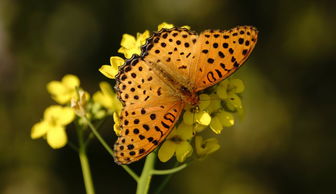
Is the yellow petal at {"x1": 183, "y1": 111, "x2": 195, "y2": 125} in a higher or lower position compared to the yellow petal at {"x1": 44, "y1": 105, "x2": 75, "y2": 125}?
lower

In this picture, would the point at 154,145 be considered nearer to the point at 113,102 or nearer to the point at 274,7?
the point at 113,102

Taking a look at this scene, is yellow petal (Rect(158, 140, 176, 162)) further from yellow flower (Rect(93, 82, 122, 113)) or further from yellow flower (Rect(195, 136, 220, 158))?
yellow flower (Rect(93, 82, 122, 113))

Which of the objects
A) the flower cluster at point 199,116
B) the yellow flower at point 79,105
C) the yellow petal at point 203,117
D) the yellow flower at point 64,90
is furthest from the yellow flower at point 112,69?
the yellow flower at point 64,90

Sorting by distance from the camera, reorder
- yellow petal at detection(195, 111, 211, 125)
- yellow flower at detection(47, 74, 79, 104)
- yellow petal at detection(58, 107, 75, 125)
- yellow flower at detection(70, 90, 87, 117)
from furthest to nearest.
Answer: yellow flower at detection(47, 74, 79, 104) → yellow petal at detection(58, 107, 75, 125) → yellow flower at detection(70, 90, 87, 117) → yellow petal at detection(195, 111, 211, 125)

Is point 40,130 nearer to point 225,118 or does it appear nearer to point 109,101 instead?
point 109,101

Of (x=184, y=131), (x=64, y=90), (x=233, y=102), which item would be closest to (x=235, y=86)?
(x=233, y=102)

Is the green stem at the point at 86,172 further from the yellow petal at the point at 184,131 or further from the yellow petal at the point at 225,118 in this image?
the yellow petal at the point at 225,118

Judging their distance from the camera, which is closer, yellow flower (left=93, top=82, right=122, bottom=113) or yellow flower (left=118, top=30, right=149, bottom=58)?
yellow flower (left=118, top=30, right=149, bottom=58)

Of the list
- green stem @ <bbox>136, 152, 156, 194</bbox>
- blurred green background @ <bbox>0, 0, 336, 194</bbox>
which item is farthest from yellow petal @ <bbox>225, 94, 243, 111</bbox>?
blurred green background @ <bbox>0, 0, 336, 194</bbox>
